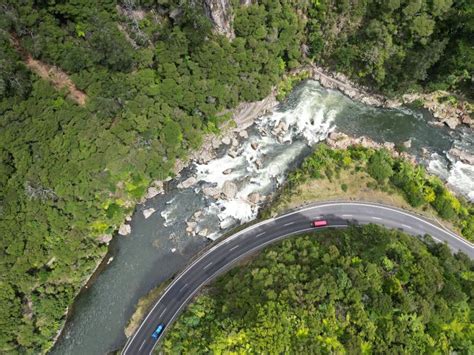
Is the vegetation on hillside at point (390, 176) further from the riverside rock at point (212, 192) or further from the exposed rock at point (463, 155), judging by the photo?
the riverside rock at point (212, 192)

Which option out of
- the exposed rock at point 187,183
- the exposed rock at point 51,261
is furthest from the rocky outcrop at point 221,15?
the exposed rock at point 51,261

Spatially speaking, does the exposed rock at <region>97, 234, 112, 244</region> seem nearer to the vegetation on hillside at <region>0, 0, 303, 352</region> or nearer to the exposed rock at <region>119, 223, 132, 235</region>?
the vegetation on hillside at <region>0, 0, 303, 352</region>

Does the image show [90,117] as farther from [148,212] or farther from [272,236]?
[272,236]

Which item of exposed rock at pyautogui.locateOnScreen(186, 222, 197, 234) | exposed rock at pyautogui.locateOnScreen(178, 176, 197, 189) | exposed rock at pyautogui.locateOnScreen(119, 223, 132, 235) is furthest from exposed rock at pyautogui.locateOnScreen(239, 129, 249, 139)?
exposed rock at pyautogui.locateOnScreen(119, 223, 132, 235)

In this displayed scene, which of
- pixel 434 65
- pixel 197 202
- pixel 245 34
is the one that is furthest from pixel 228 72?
pixel 434 65

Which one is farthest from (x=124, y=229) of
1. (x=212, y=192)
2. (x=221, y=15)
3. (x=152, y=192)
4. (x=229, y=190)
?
(x=221, y=15)
